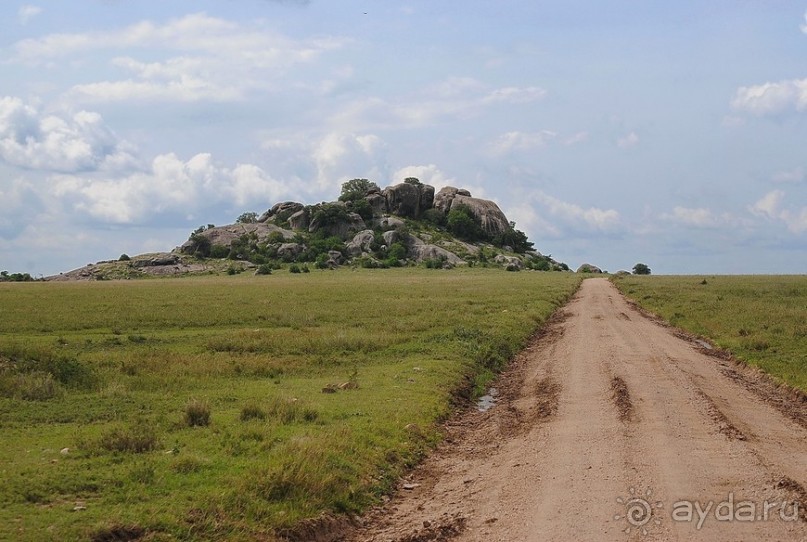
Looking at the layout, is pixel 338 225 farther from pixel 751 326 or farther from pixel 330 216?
pixel 751 326


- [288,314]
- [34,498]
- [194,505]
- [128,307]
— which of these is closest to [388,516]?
[194,505]

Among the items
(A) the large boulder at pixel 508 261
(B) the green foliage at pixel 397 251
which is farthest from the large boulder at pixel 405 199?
(B) the green foliage at pixel 397 251

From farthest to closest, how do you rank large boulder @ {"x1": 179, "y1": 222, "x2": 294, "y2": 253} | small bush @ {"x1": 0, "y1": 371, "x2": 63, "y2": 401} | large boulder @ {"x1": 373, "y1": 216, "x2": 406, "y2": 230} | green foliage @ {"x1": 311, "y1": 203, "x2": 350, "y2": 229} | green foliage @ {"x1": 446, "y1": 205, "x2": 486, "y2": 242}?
green foliage @ {"x1": 446, "y1": 205, "x2": 486, "y2": 242}, large boulder @ {"x1": 373, "y1": 216, "x2": 406, "y2": 230}, green foliage @ {"x1": 311, "y1": 203, "x2": 350, "y2": 229}, large boulder @ {"x1": 179, "y1": 222, "x2": 294, "y2": 253}, small bush @ {"x1": 0, "y1": 371, "x2": 63, "y2": 401}

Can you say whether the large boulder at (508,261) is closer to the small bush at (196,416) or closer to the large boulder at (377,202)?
the large boulder at (377,202)

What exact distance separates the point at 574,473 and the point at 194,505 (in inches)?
229

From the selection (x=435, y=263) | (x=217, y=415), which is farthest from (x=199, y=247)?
(x=217, y=415)

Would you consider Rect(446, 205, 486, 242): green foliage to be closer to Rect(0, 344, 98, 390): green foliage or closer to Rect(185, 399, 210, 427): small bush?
Rect(0, 344, 98, 390): green foliage

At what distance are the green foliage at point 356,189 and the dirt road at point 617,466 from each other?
13971cm

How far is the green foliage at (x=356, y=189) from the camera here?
523 ft

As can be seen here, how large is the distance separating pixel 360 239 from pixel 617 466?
124 meters

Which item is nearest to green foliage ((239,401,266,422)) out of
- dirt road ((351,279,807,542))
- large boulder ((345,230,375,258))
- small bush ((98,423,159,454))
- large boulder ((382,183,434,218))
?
small bush ((98,423,159,454))

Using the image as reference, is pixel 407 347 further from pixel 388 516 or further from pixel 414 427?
pixel 388 516

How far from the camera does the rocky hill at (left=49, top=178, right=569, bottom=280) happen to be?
122750 millimetres

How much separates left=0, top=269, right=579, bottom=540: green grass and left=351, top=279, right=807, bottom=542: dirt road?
1.19 metres
